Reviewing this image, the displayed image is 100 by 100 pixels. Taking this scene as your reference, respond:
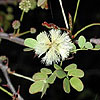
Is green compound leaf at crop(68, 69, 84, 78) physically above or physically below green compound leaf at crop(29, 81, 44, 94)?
above

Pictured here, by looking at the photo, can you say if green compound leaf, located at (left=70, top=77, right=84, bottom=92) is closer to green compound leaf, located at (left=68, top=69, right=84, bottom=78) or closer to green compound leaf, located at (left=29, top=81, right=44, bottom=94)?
green compound leaf, located at (left=68, top=69, right=84, bottom=78)

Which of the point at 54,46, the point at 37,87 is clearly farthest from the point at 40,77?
the point at 54,46

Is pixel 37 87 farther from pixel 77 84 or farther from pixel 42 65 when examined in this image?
pixel 42 65

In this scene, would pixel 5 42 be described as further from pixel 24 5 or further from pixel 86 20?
pixel 24 5

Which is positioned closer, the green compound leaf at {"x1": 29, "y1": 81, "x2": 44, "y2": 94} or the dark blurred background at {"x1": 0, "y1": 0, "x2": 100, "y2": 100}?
the green compound leaf at {"x1": 29, "y1": 81, "x2": 44, "y2": 94}

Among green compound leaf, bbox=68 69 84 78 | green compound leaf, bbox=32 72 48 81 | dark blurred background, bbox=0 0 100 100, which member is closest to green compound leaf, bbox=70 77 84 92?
green compound leaf, bbox=68 69 84 78

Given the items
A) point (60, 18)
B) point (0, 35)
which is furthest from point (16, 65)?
point (0, 35)

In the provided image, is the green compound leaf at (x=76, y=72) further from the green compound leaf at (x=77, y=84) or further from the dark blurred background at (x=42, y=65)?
the dark blurred background at (x=42, y=65)
